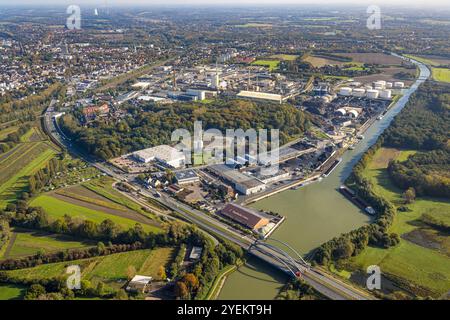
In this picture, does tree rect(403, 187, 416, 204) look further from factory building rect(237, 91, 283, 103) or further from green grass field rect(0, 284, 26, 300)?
factory building rect(237, 91, 283, 103)

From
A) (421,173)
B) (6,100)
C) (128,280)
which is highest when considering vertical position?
(6,100)

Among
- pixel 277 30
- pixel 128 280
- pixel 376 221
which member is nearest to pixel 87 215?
pixel 128 280

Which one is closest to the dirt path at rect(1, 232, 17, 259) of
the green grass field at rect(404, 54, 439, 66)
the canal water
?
the canal water

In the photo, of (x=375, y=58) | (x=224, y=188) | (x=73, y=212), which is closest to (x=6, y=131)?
(x=73, y=212)

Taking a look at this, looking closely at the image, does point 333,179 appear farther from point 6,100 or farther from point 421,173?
point 6,100

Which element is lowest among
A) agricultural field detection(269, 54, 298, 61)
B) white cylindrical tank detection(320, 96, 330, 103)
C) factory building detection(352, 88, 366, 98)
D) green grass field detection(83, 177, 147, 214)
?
green grass field detection(83, 177, 147, 214)

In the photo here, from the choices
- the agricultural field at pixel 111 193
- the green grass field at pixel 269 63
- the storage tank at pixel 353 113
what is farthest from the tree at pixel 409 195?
the green grass field at pixel 269 63

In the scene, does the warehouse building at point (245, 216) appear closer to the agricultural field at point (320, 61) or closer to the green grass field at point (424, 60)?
the agricultural field at point (320, 61)
